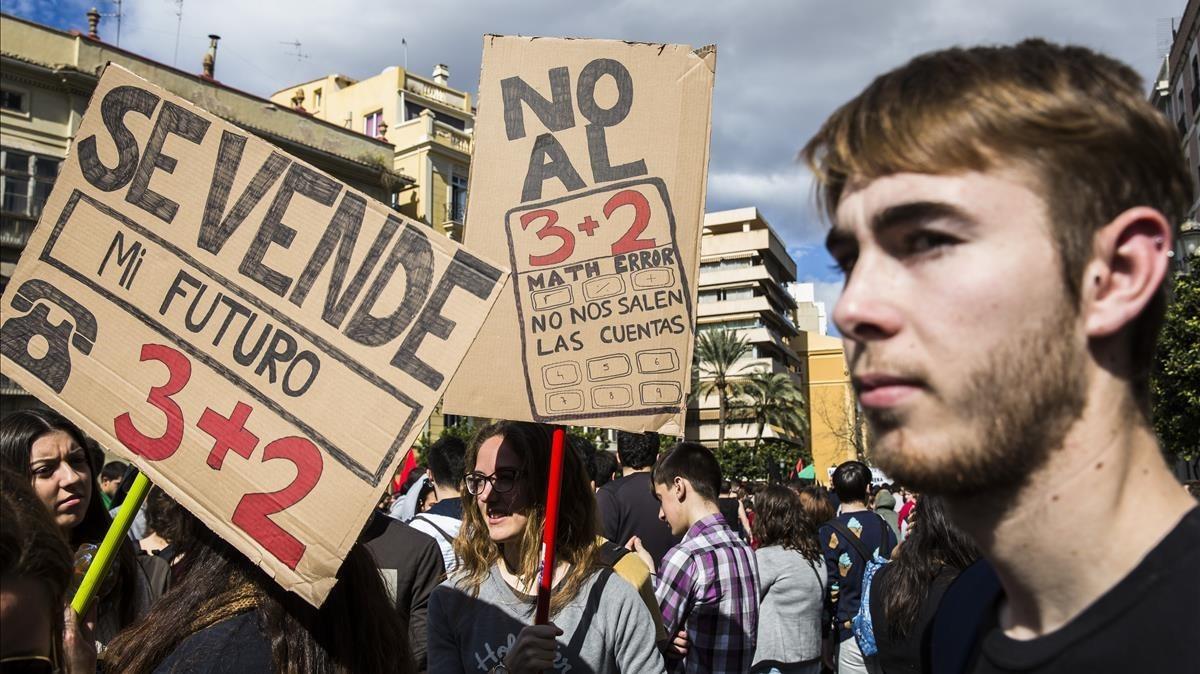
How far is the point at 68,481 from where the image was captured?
138 inches

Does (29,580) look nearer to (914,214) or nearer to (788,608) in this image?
(914,214)

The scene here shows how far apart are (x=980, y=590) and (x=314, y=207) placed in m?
1.71

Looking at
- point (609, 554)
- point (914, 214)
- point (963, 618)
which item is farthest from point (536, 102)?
point (963, 618)

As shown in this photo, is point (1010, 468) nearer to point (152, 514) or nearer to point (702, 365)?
point (152, 514)

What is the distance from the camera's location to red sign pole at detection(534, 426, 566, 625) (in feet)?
9.91

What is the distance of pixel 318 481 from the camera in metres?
2.18

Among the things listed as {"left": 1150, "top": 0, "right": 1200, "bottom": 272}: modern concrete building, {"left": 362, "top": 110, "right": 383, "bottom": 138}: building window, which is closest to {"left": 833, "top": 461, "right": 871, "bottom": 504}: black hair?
{"left": 1150, "top": 0, "right": 1200, "bottom": 272}: modern concrete building

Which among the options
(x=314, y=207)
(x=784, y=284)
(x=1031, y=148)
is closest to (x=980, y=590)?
(x=1031, y=148)

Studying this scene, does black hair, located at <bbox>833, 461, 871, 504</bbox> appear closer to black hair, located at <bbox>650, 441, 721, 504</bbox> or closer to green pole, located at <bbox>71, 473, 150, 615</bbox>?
black hair, located at <bbox>650, 441, 721, 504</bbox>

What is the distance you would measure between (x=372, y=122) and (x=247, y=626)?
43.0m

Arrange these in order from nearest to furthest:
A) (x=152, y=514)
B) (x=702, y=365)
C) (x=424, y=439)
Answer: (x=152, y=514)
(x=424, y=439)
(x=702, y=365)

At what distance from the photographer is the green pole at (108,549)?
230 centimetres

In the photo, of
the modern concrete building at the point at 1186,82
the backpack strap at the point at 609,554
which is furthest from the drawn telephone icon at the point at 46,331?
the modern concrete building at the point at 1186,82

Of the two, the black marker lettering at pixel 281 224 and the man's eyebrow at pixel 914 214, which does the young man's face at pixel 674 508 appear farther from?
the man's eyebrow at pixel 914 214
